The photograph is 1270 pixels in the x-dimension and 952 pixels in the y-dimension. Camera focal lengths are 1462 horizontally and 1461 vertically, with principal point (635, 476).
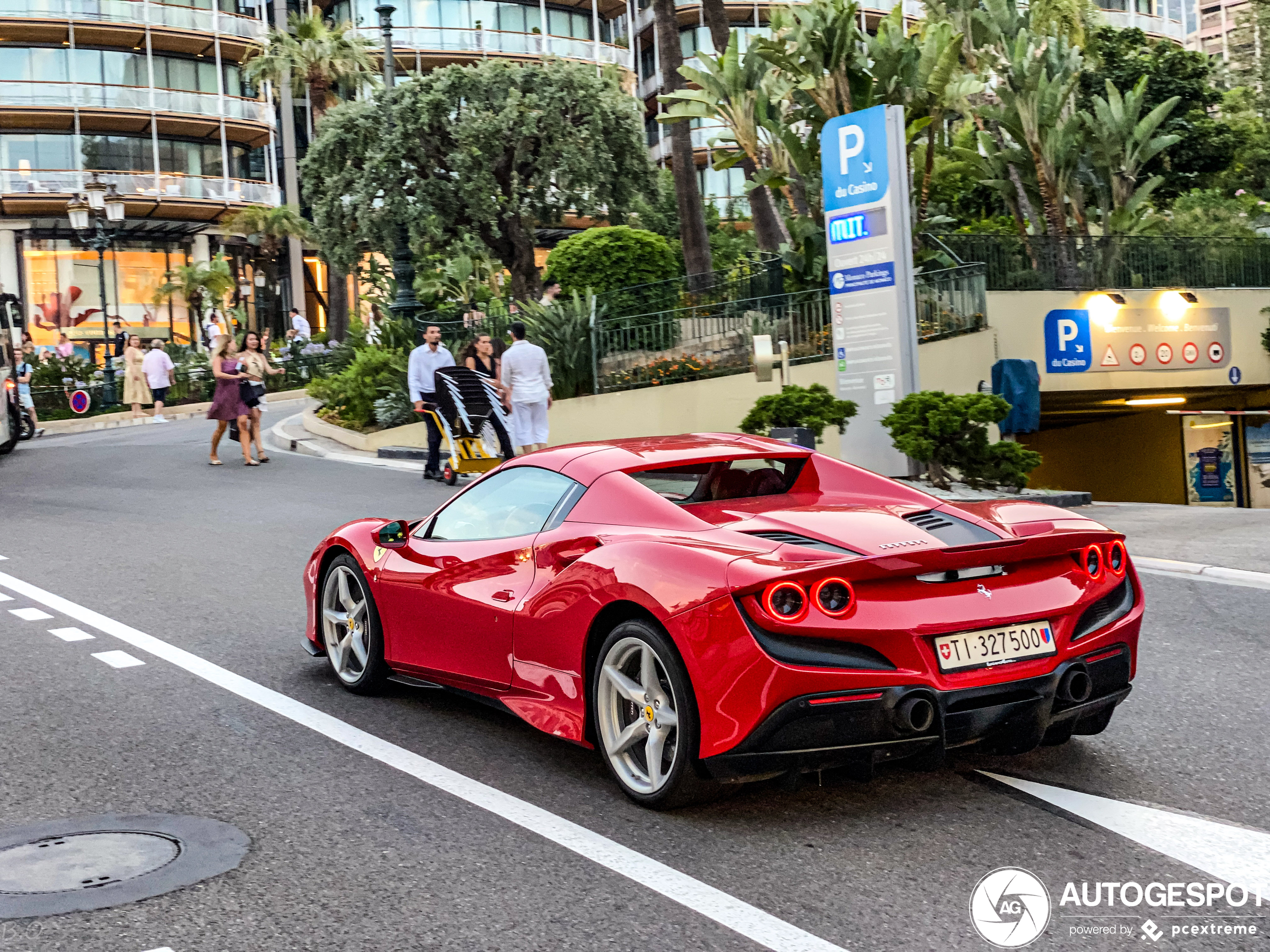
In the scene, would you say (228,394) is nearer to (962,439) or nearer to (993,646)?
(962,439)

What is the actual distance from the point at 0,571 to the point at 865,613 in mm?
8803

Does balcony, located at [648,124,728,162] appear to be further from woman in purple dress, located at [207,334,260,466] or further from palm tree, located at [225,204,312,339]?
woman in purple dress, located at [207,334,260,466]

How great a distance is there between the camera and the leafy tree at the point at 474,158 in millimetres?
30281

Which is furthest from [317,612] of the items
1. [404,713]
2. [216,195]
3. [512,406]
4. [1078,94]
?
[216,195]

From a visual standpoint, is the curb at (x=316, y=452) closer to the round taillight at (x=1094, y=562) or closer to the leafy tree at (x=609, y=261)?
the leafy tree at (x=609, y=261)

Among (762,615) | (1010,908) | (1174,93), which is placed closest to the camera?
(1010,908)

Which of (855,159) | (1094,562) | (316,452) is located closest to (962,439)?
(855,159)

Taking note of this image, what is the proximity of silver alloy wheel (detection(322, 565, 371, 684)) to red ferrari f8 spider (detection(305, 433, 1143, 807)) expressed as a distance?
0.69 metres

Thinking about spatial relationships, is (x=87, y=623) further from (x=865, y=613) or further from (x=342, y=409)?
(x=342, y=409)

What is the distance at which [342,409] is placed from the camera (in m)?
A: 25.0

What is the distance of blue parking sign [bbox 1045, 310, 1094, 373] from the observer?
2581 centimetres

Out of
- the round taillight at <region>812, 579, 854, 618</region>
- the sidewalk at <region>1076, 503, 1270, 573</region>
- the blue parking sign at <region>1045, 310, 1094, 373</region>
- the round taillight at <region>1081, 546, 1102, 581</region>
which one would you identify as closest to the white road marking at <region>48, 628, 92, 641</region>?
the round taillight at <region>812, 579, 854, 618</region>

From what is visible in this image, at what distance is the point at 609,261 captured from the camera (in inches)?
1025

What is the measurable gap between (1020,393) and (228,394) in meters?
11.3
